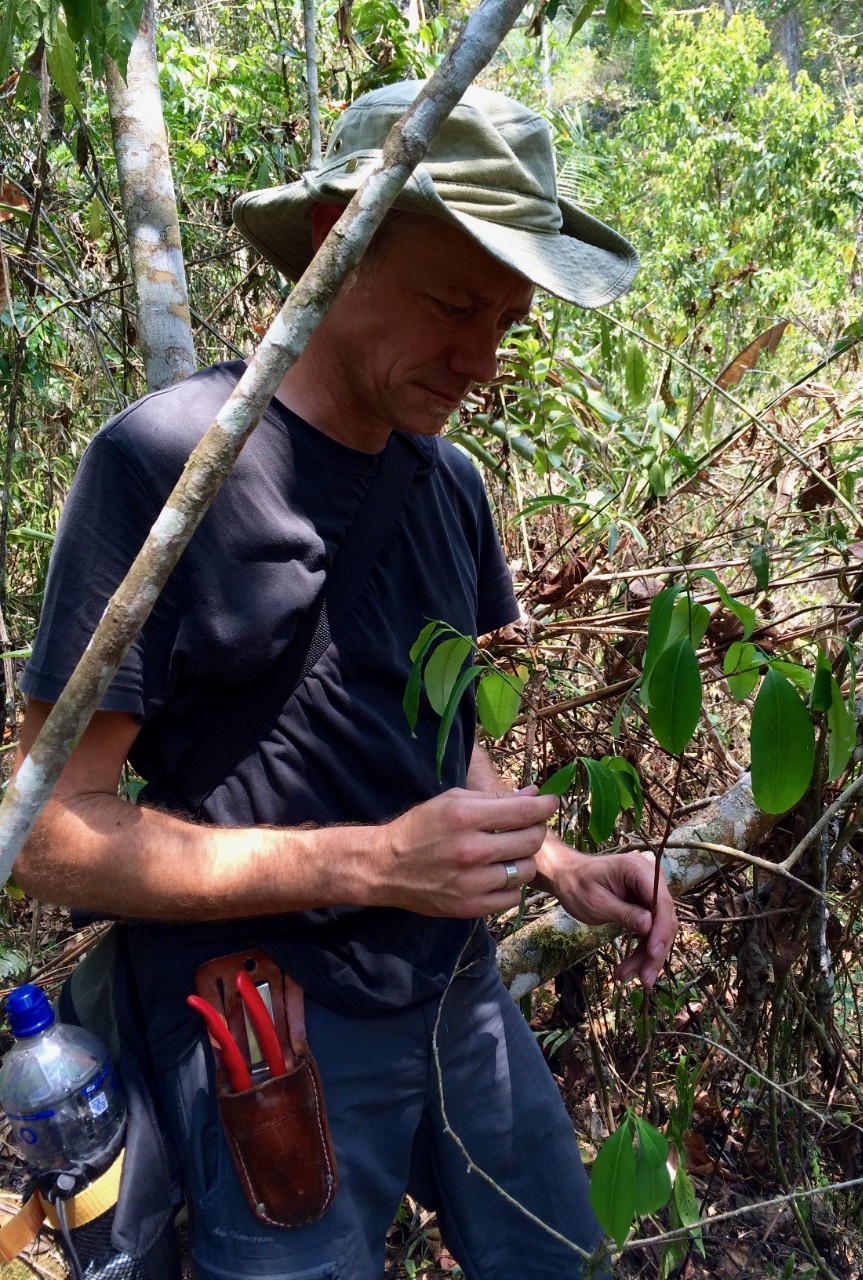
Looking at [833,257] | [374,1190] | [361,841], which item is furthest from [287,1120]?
[833,257]

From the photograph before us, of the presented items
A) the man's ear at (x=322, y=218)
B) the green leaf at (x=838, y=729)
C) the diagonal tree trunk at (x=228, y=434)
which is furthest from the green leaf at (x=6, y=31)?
the green leaf at (x=838, y=729)

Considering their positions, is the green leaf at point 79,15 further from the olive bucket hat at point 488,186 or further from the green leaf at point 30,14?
the olive bucket hat at point 488,186

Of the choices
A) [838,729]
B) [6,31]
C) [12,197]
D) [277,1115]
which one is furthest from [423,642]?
[12,197]

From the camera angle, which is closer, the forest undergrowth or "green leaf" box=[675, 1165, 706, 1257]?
"green leaf" box=[675, 1165, 706, 1257]

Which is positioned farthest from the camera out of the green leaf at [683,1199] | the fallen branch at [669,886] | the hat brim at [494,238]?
the fallen branch at [669,886]

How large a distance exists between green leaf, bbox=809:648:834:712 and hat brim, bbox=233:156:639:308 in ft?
1.99

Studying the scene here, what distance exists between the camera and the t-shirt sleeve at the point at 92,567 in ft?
3.77

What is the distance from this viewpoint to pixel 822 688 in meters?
1.11

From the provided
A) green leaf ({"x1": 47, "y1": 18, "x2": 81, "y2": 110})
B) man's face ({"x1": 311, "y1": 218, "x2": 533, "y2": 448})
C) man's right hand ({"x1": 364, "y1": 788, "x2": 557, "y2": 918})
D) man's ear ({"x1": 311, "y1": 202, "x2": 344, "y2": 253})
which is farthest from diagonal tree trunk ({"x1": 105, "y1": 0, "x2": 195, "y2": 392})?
man's right hand ({"x1": 364, "y1": 788, "x2": 557, "y2": 918})

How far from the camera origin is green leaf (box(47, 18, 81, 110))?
1567mm

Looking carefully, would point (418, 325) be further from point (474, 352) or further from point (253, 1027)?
point (253, 1027)

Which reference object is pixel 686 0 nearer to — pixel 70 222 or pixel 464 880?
pixel 70 222

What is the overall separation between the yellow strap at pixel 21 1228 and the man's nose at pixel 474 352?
123cm

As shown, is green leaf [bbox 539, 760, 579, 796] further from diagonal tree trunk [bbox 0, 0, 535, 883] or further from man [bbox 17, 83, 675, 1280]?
diagonal tree trunk [bbox 0, 0, 535, 883]
